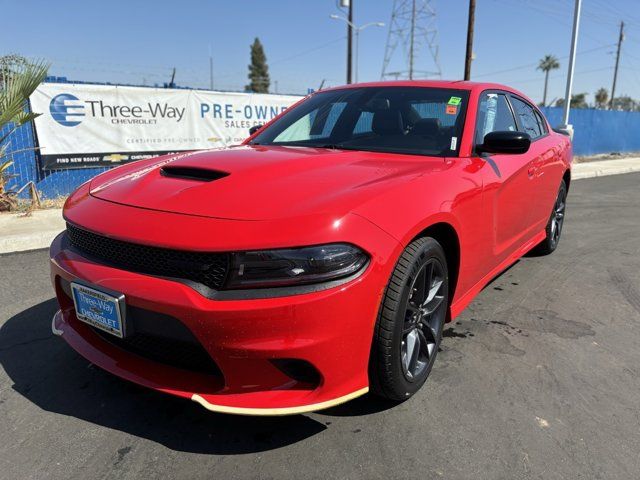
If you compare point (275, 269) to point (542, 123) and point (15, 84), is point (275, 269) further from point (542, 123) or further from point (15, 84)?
point (15, 84)

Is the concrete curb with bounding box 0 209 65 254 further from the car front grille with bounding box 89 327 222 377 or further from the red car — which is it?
the car front grille with bounding box 89 327 222 377

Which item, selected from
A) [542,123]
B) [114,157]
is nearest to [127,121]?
[114,157]

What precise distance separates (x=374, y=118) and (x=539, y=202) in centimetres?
172

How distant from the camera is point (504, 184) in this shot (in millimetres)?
3123

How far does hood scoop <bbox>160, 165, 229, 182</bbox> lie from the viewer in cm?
232

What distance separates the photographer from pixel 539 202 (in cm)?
405

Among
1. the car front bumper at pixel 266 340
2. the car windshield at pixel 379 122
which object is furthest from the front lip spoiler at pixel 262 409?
the car windshield at pixel 379 122

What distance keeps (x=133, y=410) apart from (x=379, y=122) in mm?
2270

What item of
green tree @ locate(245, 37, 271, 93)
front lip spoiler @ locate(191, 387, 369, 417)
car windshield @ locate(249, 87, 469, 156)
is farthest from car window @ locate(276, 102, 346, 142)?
green tree @ locate(245, 37, 271, 93)

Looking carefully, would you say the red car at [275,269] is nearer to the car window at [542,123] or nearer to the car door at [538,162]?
the car door at [538,162]

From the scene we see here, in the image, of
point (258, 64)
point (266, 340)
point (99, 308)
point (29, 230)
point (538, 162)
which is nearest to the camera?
point (266, 340)

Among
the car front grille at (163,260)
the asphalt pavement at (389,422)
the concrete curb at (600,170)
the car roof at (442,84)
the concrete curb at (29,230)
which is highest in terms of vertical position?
the car roof at (442,84)

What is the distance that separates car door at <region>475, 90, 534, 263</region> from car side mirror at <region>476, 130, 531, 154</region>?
0.37 ft

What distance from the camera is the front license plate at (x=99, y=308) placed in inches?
76.0
